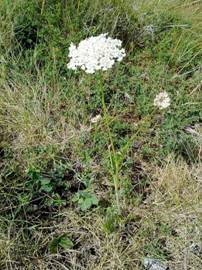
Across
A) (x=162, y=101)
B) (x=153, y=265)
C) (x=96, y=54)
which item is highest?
(x=96, y=54)

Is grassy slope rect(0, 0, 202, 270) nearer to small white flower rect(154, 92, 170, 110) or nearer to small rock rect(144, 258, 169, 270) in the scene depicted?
small rock rect(144, 258, 169, 270)

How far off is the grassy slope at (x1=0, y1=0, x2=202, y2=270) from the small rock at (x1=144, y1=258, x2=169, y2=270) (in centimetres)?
4

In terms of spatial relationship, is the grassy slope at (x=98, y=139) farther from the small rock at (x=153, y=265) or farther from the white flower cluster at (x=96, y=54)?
the white flower cluster at (x=96, y=54)

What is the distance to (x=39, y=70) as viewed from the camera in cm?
307

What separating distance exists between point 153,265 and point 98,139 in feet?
2.69

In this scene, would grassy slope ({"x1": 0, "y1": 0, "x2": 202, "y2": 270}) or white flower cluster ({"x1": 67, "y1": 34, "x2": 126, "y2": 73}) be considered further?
grassy slope ({"x1": 0, "y1": 0, "x2": 202, "y2": 270})

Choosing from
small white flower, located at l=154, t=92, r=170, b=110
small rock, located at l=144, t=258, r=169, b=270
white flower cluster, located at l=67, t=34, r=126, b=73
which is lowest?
small rock, located at l=144, t=258, r=169, b=270

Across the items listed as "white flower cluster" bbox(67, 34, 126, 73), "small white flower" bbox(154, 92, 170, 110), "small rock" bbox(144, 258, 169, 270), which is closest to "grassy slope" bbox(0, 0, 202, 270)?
"small rock" bbox(144, 258, 169, 270)

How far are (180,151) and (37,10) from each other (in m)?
1.45

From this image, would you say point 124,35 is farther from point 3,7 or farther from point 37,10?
point 3,7

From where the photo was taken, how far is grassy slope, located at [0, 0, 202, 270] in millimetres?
2318

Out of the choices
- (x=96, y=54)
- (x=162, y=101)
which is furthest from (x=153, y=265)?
(x=96, y=54)

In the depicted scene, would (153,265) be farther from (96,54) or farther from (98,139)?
(96,54)

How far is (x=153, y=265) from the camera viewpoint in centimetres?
226
